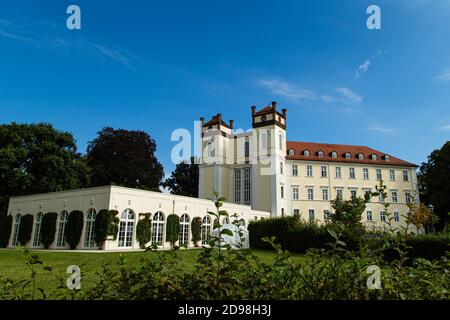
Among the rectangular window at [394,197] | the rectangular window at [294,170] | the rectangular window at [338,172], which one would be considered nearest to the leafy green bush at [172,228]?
the rectangular window at [294,170]

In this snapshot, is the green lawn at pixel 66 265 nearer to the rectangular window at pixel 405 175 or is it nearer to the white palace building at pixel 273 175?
the white palace building at pixel 273 175

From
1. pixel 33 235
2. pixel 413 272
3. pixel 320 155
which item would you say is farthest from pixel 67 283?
pixel 320 155

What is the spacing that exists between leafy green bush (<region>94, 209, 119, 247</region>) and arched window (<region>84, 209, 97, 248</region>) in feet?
3.25

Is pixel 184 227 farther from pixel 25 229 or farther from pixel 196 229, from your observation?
pixel 25 229

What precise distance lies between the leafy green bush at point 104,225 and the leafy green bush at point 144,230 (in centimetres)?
203

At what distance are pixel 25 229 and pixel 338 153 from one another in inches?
1668

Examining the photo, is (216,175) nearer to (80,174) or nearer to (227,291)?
(80,174)

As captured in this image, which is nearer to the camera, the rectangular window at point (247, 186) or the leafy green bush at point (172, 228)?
the leafy green bush at point (172, 228)

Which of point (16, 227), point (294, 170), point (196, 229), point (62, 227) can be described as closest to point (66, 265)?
point (62, 227)

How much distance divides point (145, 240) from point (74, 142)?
21.0 metres

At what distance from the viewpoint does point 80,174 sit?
41156mm

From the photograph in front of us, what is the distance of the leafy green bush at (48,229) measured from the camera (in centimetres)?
2834

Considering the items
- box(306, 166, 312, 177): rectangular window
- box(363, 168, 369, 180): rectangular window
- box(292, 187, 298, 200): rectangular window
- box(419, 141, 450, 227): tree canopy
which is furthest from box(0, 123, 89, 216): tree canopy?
box(419, 141, 450, 227): tree canopy

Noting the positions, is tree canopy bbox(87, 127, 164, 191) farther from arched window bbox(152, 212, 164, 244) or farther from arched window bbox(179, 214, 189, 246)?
arched window bbox(152, 212, 164, 244)
